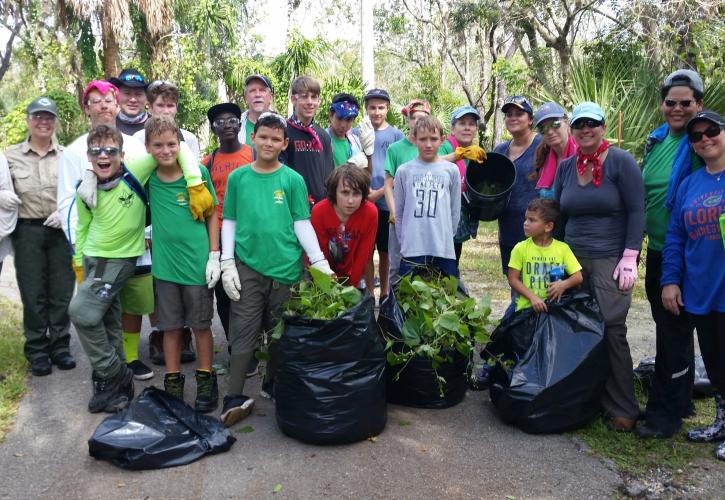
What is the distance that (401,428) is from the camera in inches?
140

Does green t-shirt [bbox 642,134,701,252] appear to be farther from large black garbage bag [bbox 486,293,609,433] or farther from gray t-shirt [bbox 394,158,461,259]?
gray t-shirt [bbox 394,158,461,259]

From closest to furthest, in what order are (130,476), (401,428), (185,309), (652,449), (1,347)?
(130,476) → (652,449) → (401,428) → (185,309) → (1,347)

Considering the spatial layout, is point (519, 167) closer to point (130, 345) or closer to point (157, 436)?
point (157, 436)

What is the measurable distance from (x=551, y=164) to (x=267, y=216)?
1.86m

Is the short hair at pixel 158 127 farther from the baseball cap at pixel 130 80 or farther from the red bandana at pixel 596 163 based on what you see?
the red bandana at pixel 596 163

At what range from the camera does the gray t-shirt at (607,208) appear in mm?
3344

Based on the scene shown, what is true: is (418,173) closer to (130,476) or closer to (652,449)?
(652,449)

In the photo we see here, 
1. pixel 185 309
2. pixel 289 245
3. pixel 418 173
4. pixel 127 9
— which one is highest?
pixel 127 9

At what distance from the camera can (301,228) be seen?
3686mm

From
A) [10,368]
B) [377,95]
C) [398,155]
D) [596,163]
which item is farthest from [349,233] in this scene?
[10,368]

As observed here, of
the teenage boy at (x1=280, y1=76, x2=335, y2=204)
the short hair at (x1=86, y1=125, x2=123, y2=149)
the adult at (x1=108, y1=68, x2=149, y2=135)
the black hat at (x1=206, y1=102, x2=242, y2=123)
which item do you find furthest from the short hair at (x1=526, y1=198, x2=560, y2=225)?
the adult at (x1=108, y1=68, x2=149, y2=135)

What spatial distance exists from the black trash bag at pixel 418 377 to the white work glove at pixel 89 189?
187cm

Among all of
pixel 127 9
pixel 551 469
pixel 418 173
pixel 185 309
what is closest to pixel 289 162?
pixel 418 173

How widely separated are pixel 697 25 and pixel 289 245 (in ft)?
24.8
